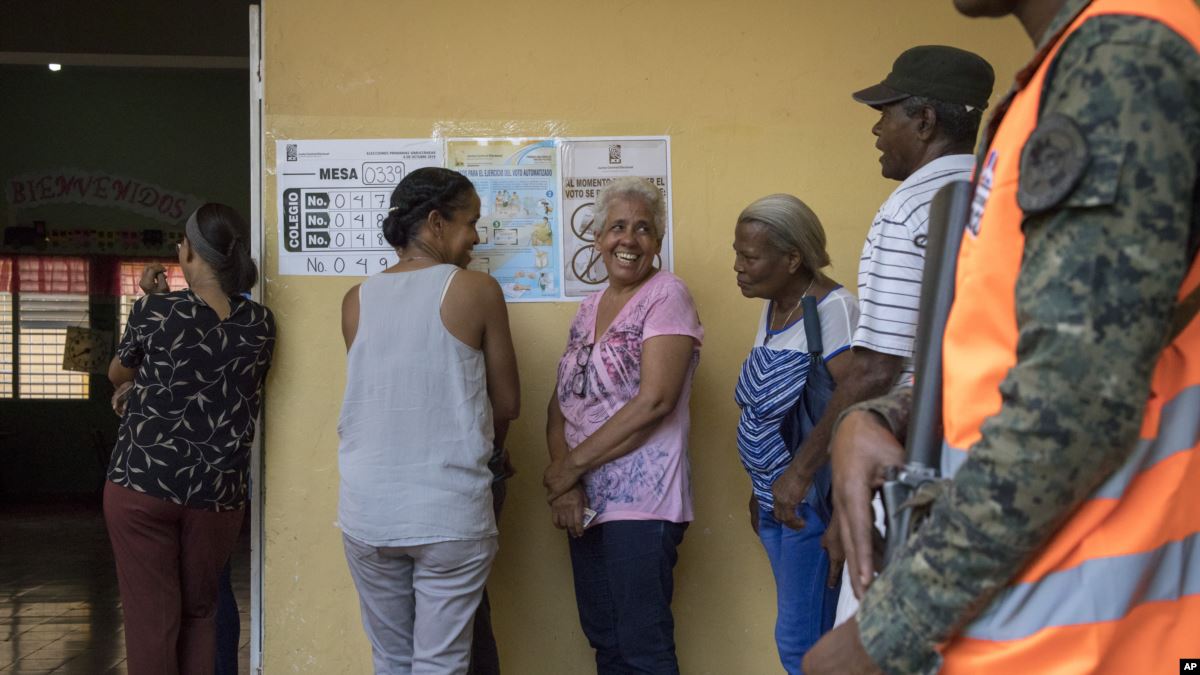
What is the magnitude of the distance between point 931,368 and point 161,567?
305 centimetres

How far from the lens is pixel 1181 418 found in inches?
43.0

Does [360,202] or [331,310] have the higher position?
[360,202]

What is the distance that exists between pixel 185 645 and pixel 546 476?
1381 mm

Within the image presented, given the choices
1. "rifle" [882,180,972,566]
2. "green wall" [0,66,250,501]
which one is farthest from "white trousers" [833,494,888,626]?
"green wall" [0,66,250,501]

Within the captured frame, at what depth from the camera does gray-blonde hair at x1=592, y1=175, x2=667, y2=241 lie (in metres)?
3.54

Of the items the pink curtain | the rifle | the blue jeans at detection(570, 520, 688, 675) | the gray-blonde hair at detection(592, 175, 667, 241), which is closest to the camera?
the rifle

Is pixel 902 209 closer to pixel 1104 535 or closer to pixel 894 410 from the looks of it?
pixel 894 410

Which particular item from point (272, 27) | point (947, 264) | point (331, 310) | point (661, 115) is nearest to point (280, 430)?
point (331, 310)

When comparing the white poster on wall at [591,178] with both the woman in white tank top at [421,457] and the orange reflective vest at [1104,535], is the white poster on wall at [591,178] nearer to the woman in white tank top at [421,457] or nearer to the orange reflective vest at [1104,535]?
the woman in white tank top at [421,457]

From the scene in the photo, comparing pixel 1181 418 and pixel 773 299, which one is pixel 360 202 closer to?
pixel 773 299

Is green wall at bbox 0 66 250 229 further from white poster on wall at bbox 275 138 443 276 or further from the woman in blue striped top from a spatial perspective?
the woman in blue striped top

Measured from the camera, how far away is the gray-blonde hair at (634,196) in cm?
354

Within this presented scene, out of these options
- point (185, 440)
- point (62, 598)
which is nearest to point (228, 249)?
point (185, 440)

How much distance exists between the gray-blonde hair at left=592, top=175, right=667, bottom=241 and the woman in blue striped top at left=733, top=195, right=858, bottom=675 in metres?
0.37
